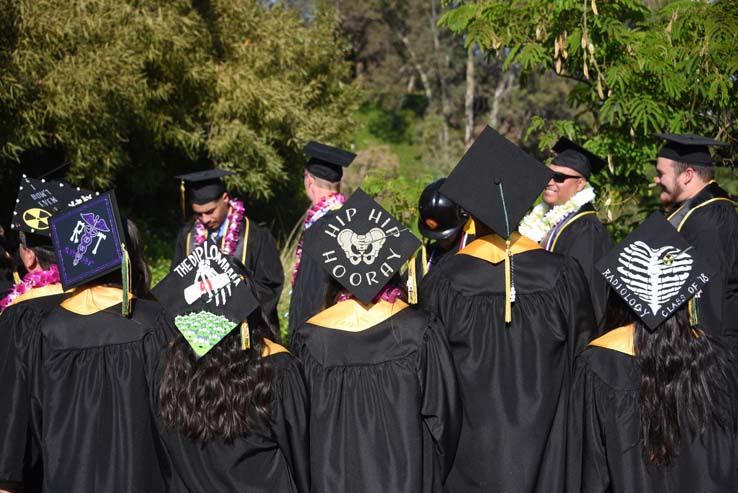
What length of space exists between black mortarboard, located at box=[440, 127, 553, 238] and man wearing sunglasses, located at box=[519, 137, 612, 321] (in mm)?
1177

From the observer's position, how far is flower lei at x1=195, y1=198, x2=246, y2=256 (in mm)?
5855

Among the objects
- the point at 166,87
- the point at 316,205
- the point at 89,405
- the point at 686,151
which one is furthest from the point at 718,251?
the point at 166,87

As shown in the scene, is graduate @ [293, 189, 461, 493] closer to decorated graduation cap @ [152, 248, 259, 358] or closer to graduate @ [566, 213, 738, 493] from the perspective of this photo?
A: decorated graduation cap @ [152, 248, 259, 358]

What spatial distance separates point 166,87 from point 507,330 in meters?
8.20

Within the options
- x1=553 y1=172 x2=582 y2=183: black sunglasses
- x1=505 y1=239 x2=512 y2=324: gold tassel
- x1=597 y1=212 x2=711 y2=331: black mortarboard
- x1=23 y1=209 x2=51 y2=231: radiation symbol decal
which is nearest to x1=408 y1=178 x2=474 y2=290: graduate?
x1=553 y1=172 x2=582 y2=183: black sunglasses

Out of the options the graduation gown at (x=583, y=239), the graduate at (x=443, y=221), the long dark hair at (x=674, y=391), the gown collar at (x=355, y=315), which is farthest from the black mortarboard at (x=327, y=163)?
the long dark hair at (x=674, y=391)

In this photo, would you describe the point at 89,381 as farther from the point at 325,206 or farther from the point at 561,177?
the point at 561,177

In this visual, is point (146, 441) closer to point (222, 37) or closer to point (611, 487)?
point (611, 487)

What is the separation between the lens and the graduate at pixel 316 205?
5172mm

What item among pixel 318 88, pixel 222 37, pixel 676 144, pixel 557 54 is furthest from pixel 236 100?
pixel 676 144

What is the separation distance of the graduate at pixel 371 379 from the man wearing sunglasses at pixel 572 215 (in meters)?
1.80

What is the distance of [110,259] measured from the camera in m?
3.36

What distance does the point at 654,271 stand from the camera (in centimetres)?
307

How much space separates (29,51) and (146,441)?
6.75 metres
